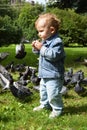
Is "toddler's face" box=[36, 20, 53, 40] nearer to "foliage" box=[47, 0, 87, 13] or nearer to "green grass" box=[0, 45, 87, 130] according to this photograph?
"green grass" box=[0, 45, 87, 130]

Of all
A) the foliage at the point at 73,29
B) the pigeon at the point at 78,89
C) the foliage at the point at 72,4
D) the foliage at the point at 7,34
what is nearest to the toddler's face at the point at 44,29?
the pigeon at the point at 78,89

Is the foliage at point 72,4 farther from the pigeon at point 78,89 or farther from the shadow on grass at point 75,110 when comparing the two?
the shadow on grass at point 75,110

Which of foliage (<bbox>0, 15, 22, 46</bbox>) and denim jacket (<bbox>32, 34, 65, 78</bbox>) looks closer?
denim jacket (<bbox>32, 34, 65, 78</bbox>)

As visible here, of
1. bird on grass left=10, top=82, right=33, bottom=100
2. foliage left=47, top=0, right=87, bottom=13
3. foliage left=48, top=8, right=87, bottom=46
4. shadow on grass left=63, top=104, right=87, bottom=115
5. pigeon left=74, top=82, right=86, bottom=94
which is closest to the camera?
shadow on grass left=63, top=104, right=87, bottom=115

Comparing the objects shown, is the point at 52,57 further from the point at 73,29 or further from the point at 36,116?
the point at 73,29

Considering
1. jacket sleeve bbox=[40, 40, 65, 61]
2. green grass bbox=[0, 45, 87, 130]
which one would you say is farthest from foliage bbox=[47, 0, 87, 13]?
jacket sleeve bbox=[40, 40, 65, 61]

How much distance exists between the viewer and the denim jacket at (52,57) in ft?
19.4

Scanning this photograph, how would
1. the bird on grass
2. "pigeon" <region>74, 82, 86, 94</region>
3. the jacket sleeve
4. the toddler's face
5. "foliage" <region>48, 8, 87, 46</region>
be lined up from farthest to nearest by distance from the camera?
"foliage" <region>48, 8, 87, 46</region> → "pigeon" <region>74, 82, 86, 94</region> → the bird on grass → the toddler's face → the jacket sleeve

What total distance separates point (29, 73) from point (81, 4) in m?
5.58

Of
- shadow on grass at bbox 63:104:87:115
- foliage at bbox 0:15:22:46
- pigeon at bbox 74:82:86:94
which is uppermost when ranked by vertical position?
shadow on grass at bbox 63:104:87:115

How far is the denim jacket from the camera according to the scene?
19.4 ft

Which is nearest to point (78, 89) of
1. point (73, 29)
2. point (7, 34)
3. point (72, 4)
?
point (72, 4)

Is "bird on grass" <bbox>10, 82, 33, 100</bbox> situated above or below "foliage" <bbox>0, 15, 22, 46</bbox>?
above

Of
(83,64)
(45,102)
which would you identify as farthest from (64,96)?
(83,64)
